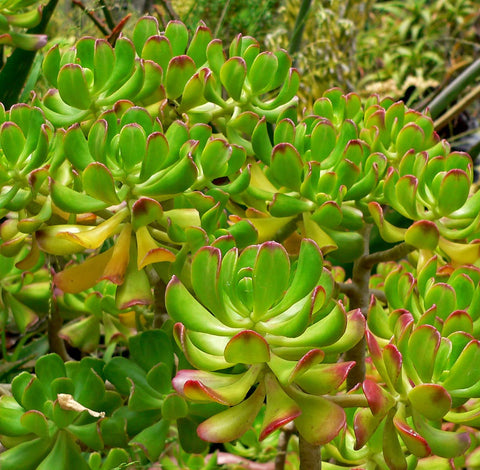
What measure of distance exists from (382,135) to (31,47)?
417 millimetres

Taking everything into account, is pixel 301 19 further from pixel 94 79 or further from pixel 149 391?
pixel 149 391

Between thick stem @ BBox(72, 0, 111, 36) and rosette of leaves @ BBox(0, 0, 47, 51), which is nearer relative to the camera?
rosette of leaves @ BBox(0, 0, 47, 51)

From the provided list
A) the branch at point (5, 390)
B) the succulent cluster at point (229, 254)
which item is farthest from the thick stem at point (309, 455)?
the branch at point (5, 390)

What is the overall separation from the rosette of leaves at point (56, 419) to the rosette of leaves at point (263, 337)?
0.13 meters

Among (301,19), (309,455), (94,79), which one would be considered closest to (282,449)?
(309,455)

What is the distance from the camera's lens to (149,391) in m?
0.52

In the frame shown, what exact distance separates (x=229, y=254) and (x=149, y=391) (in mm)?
180

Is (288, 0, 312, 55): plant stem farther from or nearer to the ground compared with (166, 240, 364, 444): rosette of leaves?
farther from the ground

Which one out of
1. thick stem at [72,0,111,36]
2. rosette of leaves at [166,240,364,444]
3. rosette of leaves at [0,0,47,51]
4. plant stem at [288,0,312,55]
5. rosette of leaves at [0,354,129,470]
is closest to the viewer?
rosette of leaves at [166,240,364,444]

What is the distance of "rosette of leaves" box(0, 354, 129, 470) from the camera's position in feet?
1.63

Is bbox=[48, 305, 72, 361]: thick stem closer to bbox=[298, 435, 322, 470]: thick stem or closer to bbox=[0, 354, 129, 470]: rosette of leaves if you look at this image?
bbox=[0, 354, 129, 470]: rosette of leaves

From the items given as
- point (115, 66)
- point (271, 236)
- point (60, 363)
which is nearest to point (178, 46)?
point (115, 66)

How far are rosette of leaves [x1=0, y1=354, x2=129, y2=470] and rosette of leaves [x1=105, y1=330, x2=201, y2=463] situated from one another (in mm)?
16

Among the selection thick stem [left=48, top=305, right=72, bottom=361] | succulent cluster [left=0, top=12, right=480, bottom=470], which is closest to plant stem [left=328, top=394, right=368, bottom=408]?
succulent cluster [left=0, top=12, right=480, bottom=470]
